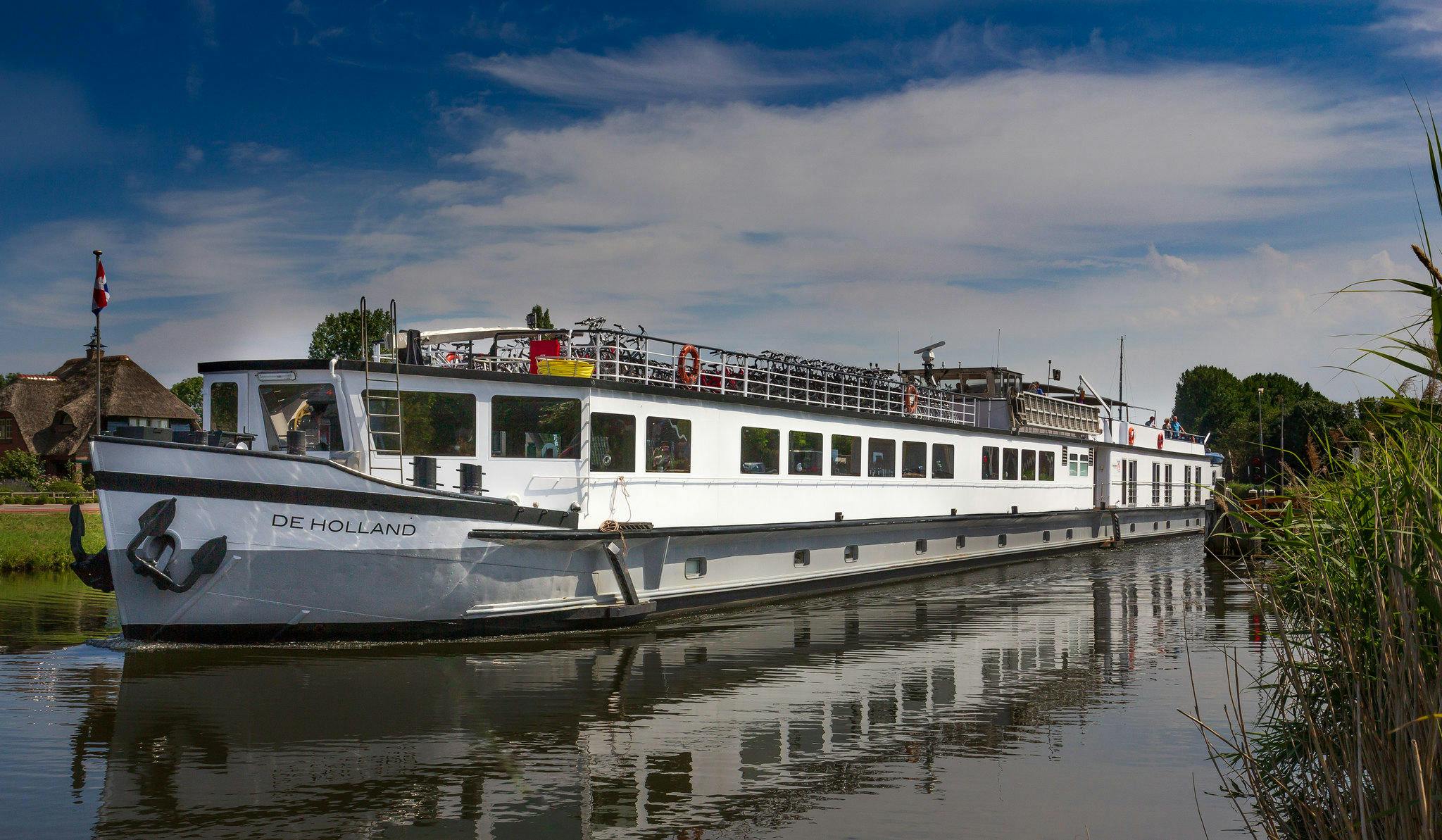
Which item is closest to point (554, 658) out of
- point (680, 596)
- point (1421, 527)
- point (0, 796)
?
point (680, 596)

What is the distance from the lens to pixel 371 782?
8.45m

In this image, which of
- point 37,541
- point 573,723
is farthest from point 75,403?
point 573,723

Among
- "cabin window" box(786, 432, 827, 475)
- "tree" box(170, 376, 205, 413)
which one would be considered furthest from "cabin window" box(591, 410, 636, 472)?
"tree" box(170, 376, 205, 413)

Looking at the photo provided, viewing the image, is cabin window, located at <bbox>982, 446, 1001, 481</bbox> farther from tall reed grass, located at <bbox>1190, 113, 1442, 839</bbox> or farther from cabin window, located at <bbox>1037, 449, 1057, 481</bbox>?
tall reed grass, located at <bbox>1190, 113, 1442, 839</bbox>

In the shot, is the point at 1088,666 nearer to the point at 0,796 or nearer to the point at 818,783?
A: the point at 818,783

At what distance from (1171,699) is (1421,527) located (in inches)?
315

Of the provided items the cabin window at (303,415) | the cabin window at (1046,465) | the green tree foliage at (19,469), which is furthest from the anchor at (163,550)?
the green tree foliage at (19,469)

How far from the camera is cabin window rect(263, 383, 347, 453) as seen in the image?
1425cm

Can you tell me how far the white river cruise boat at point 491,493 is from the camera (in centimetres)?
1270

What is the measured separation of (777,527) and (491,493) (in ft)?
17.5

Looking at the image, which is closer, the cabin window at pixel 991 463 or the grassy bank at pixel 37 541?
the grassy bank at pixel 37 541

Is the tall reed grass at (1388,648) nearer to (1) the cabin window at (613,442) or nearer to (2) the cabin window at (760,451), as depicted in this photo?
(1) the cabin window at (613,442)

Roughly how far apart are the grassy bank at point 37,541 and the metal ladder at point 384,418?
13.2 metres

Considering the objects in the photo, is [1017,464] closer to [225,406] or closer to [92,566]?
[225,406]
